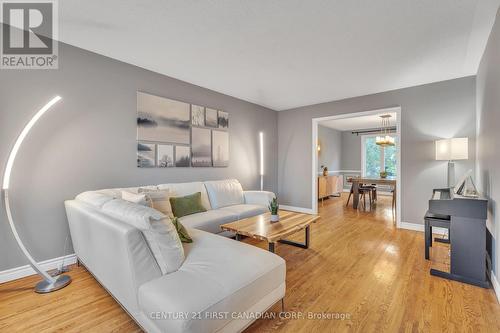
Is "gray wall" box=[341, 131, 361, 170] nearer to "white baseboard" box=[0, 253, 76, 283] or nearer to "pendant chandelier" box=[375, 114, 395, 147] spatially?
"pendant chandelier" box=[375, 114, 395, 147]

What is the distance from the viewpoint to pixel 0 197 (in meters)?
2.10

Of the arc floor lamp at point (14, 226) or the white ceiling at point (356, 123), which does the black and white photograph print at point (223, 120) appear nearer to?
the arc floor lamp at point (14, 226)

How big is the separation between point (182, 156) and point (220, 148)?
0.81 m

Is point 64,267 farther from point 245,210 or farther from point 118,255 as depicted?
point 245,210

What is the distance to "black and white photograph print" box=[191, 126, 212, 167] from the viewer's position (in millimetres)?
3775

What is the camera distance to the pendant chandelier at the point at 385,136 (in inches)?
240

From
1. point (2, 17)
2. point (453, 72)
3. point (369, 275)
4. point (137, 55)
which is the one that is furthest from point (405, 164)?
point (2, 17)

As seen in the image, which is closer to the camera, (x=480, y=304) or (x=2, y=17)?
(x=480, y=304)

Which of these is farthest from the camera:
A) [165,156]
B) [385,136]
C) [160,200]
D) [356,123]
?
[356,123]

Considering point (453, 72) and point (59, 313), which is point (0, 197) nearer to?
point (59, 313)

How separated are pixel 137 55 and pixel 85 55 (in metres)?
0.56

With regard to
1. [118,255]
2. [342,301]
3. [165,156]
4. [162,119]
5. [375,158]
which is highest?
[162,119]

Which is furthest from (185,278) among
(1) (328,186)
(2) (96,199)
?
(1) (328,186)

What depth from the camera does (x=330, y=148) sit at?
847 centimetres
